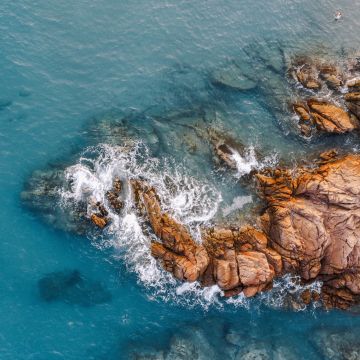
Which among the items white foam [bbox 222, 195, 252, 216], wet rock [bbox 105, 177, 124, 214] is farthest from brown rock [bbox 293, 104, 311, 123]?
wet rock [bbox 105, 177, 124, 214]

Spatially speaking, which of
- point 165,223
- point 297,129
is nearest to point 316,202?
point 297,129

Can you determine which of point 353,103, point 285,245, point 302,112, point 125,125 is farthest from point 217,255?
point 353,103

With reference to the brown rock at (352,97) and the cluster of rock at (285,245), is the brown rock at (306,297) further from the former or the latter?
the brown rock at (352,97)

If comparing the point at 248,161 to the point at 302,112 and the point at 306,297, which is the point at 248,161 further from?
the point at 306,297

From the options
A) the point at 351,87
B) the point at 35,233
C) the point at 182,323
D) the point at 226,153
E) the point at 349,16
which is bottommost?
the point at 182,323

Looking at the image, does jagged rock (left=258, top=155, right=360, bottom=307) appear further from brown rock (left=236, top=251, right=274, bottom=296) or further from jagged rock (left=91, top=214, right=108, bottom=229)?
jagged rock (left=91, top=214, right=108, bottom=229)

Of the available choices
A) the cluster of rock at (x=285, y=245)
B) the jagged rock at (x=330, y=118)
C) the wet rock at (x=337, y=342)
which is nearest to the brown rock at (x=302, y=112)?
the jagged rock at (x=330, y=118)

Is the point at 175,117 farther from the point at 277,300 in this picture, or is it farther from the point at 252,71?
the point at 277,300
